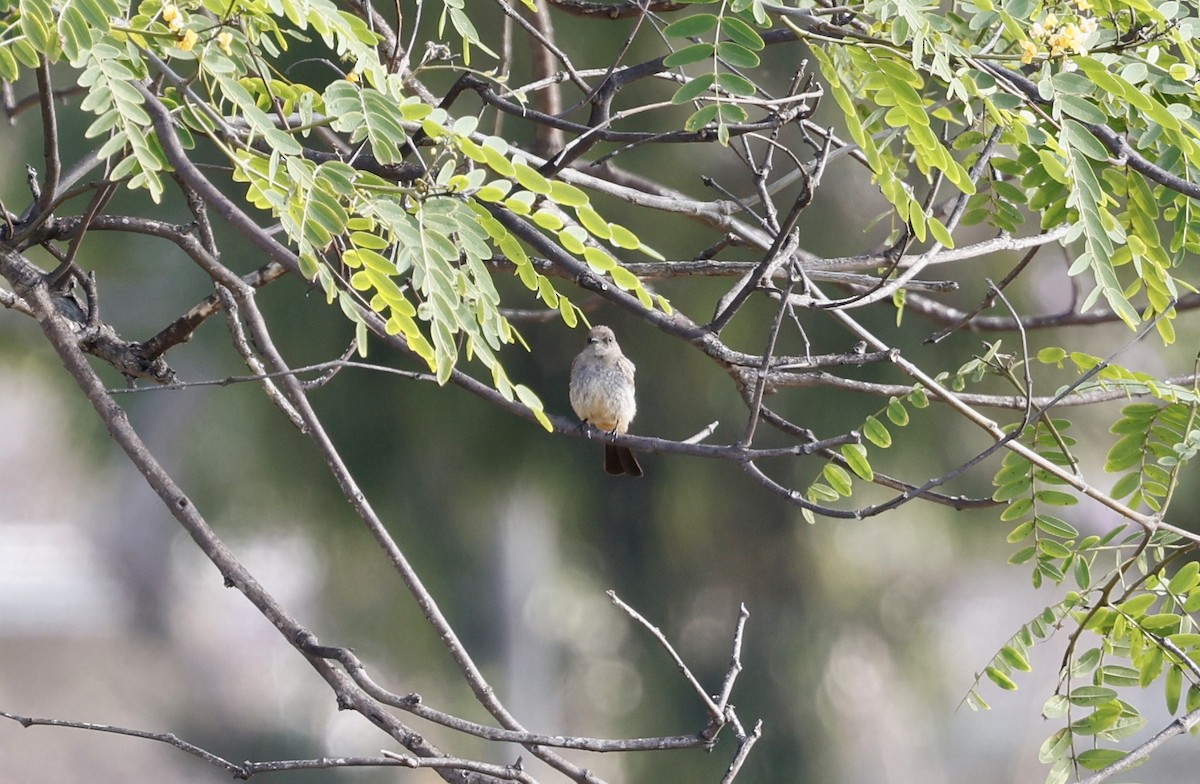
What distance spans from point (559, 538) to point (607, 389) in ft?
2.86

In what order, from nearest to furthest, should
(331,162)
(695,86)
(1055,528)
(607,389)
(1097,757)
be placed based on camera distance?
(331,162) → (695,86) → (1097,757) → (1055,528) → (607,389)

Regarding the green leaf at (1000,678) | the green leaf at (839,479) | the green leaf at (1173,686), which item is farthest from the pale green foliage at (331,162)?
the green leaf at (1173,686)

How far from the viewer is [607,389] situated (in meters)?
4.57

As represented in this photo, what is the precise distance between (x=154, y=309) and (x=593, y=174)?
2.04 metres

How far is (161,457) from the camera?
188 inches

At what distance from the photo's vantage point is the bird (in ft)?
15.0

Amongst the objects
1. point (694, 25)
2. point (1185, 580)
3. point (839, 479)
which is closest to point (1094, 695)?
point (1185, 580)

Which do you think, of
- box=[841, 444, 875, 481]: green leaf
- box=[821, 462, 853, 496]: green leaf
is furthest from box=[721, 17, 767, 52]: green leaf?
box=[821, 462, 853, 496]: green leaf

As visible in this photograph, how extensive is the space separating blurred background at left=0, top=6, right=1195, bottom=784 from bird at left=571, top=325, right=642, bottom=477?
32 cm

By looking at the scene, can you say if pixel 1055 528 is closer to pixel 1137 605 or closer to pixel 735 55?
pixel 1137 605

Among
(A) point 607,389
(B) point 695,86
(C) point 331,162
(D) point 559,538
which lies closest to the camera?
(C) point 331,162

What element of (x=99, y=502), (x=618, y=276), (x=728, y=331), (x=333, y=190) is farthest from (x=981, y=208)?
(x=99, y=502)

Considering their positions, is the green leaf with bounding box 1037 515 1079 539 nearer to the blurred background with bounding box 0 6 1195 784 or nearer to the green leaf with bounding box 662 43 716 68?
the green leaf with bounding box 662 43 716 68

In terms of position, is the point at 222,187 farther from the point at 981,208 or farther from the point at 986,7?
the point at 986,7
